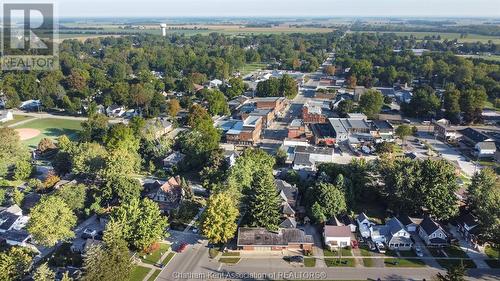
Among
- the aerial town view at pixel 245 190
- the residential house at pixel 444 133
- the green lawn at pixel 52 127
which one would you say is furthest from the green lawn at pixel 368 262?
the green lawn at pixel 52 127

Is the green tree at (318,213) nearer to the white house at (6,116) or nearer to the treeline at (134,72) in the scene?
the treeline at (134,72)

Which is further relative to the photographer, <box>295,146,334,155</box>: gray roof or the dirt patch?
the dirt patch

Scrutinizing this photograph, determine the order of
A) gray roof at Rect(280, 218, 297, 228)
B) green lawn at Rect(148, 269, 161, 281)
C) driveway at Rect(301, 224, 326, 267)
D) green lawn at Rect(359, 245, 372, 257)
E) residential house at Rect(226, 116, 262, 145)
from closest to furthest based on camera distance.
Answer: green lawn at Rect(148, 269, 161, 281) < driveway at Rect(301, 224, 326, 267) < green lawn at Rect(359, 245, 372, 257) < gray roof at Rect(280, 218, 297, 228) < residential house at Rect(226, 116, 262, 145)

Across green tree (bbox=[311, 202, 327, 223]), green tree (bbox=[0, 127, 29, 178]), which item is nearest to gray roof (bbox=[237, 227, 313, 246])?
green tree (bbox=[311, 202, 327, 223])

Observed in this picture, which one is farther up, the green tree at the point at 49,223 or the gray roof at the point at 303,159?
the gray roof at the point at 303,159

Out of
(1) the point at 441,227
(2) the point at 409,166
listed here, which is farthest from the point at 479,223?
(2) the point at 409,166

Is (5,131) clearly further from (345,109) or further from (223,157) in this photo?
(345,109)

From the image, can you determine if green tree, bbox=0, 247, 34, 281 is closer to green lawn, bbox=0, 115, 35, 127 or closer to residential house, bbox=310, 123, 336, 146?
residential house, bbox=310, 123, 336, 146
